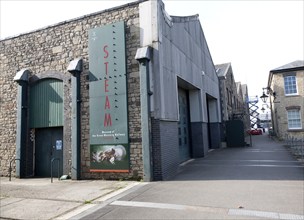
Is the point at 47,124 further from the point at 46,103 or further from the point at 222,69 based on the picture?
the point at 222,69

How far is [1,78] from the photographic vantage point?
44.2ft

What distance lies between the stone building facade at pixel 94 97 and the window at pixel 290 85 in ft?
57.2

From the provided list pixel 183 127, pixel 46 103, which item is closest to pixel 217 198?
pixel 183 127

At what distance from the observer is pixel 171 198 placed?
695 cm

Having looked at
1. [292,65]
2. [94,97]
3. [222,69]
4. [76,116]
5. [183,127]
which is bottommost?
[183,127]

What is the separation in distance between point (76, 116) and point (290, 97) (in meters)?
23.6

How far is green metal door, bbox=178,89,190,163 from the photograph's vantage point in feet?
46.0

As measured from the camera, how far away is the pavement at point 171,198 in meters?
5.77

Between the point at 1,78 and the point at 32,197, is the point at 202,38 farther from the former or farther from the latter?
the point at 32,197

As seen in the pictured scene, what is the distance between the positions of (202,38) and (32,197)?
1516 centimetres

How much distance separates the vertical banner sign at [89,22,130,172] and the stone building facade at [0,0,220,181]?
1.6 inches

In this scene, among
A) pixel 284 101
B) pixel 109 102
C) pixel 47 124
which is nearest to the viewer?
pixel 109 102

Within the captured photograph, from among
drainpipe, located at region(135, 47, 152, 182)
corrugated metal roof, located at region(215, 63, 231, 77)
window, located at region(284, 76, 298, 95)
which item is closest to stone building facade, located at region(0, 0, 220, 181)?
drainpipe, located at region(135, 47, 152, 182)

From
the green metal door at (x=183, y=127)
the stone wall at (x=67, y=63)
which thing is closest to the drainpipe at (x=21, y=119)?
the stone wall at (x=67, y=63)
